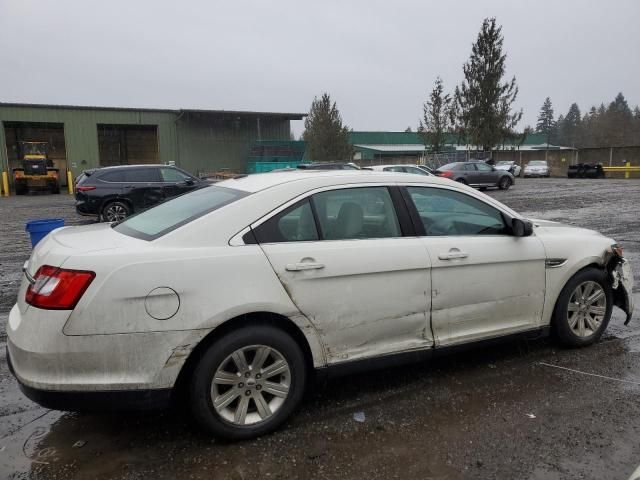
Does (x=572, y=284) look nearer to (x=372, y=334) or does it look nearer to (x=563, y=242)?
(x=563, y=242)

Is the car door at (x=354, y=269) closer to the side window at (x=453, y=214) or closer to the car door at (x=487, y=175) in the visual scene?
the side window at (x=453, y=214)

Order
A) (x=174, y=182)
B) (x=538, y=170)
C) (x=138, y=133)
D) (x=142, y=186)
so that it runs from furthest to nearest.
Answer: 1. (x=138, y=133)
2. (x=538, y=170)
3. (x=174, y=182)
4. (x=142, y=186)

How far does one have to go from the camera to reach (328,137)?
40219 mm

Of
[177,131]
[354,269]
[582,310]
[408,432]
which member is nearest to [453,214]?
[354,269]

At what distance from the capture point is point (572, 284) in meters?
4.15

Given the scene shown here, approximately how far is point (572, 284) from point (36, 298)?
3896 mm

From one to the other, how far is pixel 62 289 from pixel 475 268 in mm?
2688

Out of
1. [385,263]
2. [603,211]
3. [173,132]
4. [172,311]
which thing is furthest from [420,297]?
[173,132]

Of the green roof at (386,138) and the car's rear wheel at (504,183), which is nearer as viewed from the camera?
the car's rear wheel at (504,183)

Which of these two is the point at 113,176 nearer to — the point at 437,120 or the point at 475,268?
the point at 475,268

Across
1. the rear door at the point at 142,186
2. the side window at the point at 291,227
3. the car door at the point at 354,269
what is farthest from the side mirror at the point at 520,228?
the rear door at the point at 142,186

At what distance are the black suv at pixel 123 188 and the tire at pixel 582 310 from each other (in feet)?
35.2

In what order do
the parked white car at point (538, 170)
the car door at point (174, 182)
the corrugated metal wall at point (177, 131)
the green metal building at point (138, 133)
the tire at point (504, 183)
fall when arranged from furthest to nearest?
the parked white car at point (538, 170)
the green metal building at point (138, 133)
the corrugated metal wall at point (177, 131)
the tire at point (504, 183)
the car door at point (174, 182)

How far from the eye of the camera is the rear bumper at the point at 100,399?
264cm
